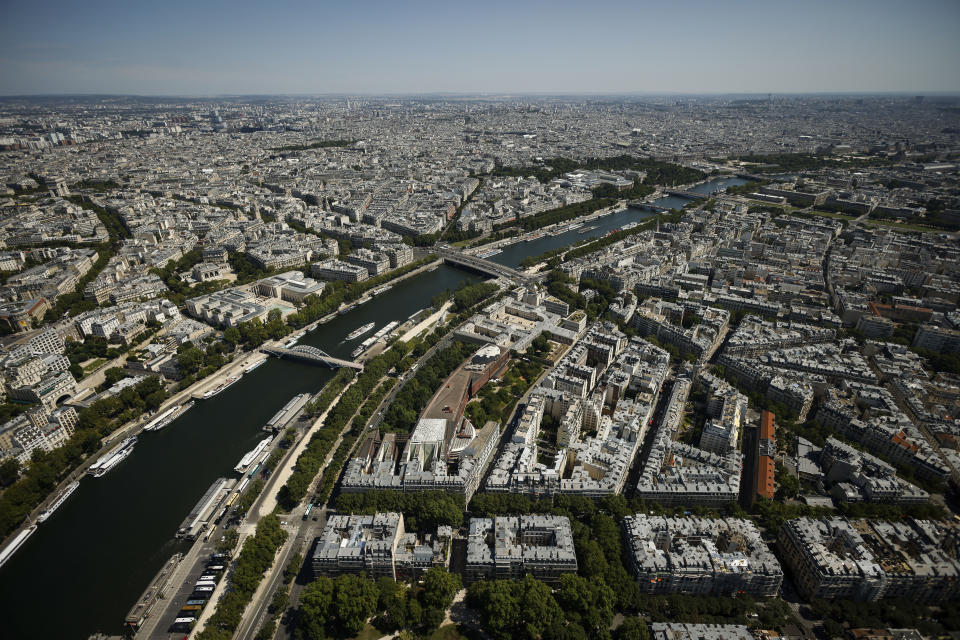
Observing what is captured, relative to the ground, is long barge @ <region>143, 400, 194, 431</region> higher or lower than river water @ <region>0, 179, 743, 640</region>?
higher

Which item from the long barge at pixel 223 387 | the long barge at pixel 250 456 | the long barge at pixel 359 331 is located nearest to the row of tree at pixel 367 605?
the long barge at pixel 250 456

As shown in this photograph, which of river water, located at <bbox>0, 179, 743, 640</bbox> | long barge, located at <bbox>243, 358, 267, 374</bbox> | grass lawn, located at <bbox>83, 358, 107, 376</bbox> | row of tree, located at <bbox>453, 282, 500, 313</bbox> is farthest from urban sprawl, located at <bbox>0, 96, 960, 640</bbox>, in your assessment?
long barge, located at <bbox>243, 358, 267, 374</bbox>

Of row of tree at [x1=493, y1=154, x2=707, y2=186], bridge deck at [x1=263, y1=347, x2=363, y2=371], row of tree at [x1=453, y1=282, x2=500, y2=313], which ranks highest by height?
row of tree at [x1=493, y1=154, x2=707, y2=186]

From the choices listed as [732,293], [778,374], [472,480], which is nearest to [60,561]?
[472,480]

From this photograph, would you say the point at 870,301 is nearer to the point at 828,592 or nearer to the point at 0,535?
the point at 828,592

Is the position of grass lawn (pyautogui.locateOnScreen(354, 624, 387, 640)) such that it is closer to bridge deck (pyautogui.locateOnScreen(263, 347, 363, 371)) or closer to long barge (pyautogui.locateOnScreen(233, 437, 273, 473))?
long barge (pyautogui.locateOnScreen(233, 437, 273, 473))

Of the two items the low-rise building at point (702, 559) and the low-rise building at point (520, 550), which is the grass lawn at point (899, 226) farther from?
the low-rise building at point (520, 550)
